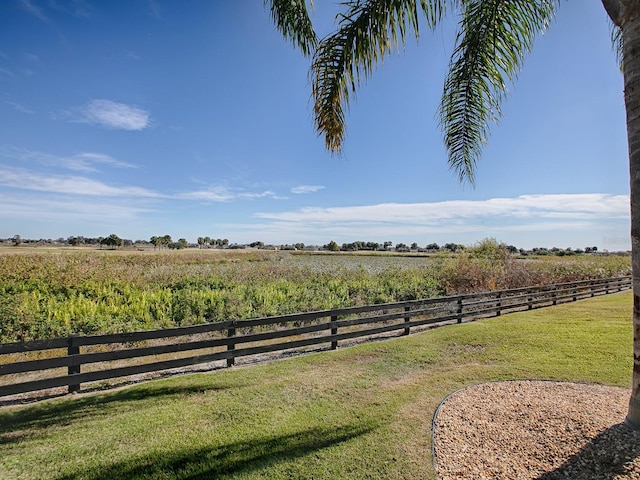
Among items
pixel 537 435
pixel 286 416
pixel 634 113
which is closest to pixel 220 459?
pixel 286 416

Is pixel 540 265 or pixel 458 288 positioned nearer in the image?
pixel 458 288

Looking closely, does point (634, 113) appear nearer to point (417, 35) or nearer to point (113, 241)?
point (417, 35)

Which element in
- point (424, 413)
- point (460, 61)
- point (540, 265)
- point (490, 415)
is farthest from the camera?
point (540, 265)

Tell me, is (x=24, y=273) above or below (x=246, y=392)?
above

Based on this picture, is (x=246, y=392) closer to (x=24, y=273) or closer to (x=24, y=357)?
(x=24, y=357)

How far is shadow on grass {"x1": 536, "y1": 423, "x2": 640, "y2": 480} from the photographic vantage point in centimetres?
261

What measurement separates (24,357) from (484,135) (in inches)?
442

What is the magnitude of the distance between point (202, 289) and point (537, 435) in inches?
551

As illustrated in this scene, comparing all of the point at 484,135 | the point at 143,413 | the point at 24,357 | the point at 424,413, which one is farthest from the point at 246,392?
the point at 24,357

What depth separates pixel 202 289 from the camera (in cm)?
1480

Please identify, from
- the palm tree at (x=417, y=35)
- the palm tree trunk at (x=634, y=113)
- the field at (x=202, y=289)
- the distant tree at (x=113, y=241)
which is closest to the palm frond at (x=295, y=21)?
the palm tree at (x=417, y=35)

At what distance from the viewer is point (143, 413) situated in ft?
14.5

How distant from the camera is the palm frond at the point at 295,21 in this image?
14.3 ft

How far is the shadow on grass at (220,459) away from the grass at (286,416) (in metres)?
0.01
